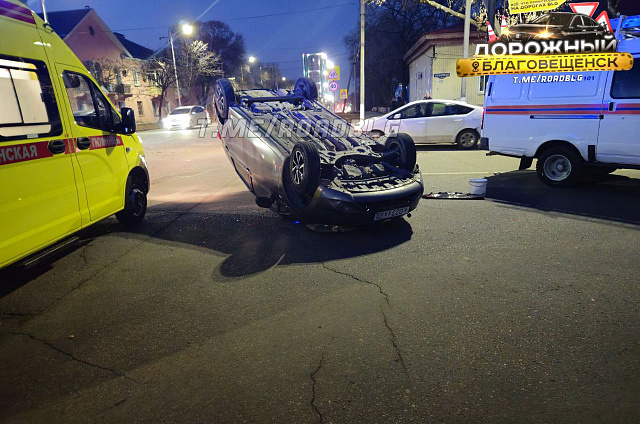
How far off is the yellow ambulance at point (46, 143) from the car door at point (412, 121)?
10.0m

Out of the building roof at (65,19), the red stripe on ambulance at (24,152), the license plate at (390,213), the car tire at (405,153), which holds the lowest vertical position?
the license plate at (390,213)

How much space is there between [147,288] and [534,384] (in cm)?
329

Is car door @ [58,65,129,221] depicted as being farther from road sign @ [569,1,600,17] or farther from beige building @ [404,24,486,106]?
beige building @ [404,24,486,106]

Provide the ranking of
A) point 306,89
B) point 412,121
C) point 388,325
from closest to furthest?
point 388,325, point 306,89, point 412,121

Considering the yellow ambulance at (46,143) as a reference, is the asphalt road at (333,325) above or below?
below

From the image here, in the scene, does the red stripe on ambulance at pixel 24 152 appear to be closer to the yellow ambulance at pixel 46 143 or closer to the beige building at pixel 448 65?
the yellow ambulance at pixel 46 143

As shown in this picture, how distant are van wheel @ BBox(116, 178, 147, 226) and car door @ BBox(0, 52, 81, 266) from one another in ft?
4.24

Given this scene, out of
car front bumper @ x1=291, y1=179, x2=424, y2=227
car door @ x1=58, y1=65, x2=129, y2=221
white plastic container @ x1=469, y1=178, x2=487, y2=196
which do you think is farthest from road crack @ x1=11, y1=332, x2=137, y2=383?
white plastic container @ x1=469, y1=178, x2=487, y2=196

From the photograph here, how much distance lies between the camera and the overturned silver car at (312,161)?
4863 mm

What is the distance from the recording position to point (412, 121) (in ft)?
44.3

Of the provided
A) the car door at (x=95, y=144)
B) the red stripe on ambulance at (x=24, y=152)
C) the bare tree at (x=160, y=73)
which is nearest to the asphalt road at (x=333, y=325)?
the car door at (x=95, y=144)

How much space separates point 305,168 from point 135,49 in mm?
57735

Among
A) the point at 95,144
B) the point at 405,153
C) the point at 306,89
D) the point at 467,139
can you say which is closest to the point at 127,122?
the point at 95,144

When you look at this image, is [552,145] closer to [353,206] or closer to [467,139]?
[353,206]
